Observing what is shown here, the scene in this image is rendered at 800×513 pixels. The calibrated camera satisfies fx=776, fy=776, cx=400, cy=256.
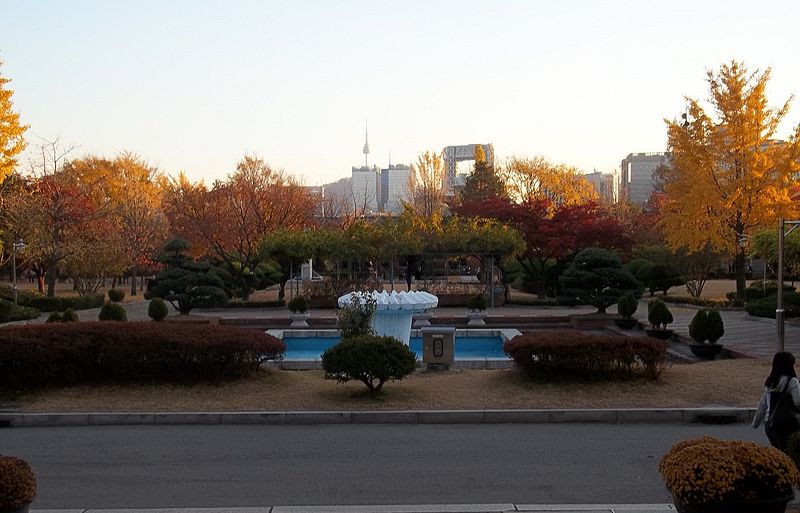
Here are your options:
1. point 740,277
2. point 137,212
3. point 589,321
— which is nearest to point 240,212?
point 137,212

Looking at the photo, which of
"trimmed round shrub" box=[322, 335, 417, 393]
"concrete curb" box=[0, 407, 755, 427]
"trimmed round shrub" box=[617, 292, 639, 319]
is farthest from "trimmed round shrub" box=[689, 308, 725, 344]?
"trimmed round shrub" box=[322, 335, 417, 393]

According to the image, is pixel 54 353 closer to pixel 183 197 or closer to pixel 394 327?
pixel 394 327

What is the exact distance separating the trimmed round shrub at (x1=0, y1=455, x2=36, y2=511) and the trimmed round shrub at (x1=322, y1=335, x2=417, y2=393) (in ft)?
20.8

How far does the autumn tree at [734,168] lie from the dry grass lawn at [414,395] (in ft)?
73.8

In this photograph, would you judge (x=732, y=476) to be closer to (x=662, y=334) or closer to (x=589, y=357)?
Answer: (x=589, y=357)

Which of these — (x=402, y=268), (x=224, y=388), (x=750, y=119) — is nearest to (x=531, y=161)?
(x=402, y=268)

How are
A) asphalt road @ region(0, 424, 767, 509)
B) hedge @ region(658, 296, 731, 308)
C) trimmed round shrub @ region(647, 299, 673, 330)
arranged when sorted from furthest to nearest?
hedge @ region(658, 296, 731, 308) < trimmed round shrub @ region(647, 299, 673, 330) < asphalt road @ region(0, 424, 767, 509)

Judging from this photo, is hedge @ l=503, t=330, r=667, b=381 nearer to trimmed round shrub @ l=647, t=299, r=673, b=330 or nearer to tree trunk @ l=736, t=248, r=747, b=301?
trimmed round shrub @ l=647, t=299, r=673, b=330

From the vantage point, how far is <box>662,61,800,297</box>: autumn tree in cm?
3338

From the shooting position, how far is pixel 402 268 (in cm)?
6144

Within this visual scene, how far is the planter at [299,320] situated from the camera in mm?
27638

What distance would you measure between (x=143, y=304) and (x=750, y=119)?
3056cm

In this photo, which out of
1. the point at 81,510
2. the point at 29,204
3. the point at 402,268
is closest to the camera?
the point at 81,510

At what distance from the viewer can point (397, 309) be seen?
18.6 meters
